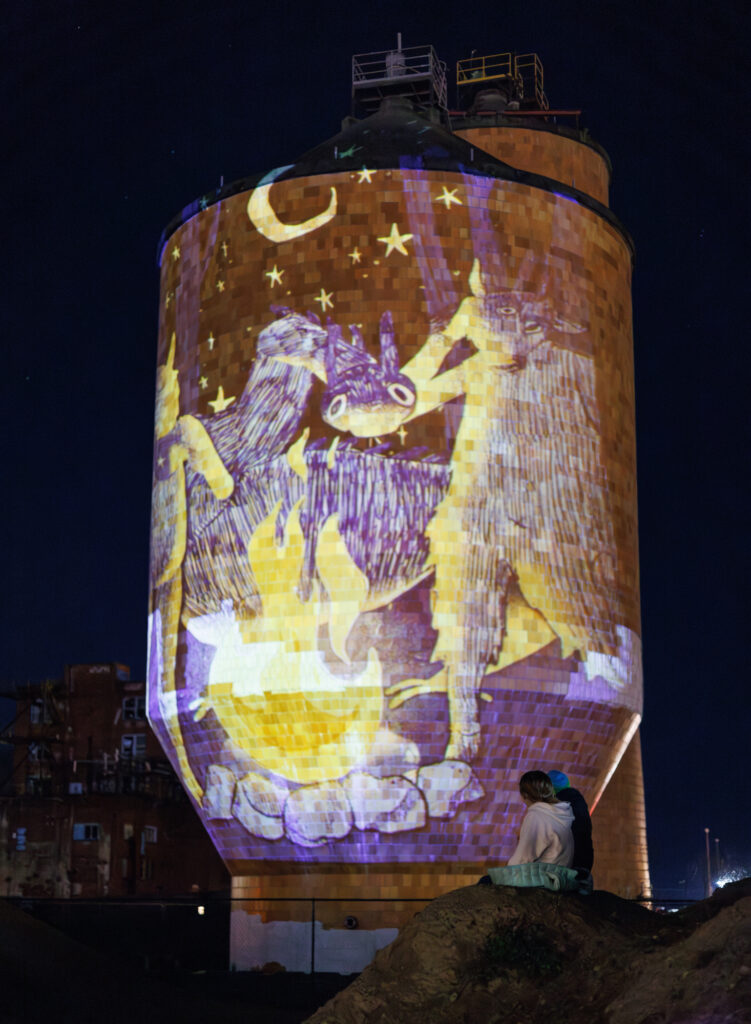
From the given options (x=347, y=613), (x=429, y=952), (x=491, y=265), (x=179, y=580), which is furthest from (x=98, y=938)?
(x=429, y=952)

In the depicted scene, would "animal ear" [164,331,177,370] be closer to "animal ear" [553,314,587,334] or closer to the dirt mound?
"animal ear" [553,314,587,334]

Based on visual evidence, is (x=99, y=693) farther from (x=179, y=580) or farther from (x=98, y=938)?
(x=179, y=580)

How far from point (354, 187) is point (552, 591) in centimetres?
844

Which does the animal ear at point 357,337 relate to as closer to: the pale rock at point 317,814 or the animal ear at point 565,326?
the animal ear at point 565,326

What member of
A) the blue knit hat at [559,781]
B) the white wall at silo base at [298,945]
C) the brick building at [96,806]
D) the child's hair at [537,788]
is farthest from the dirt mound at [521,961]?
the brick building at [96,806]

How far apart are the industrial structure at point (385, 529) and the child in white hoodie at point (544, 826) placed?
11766mm

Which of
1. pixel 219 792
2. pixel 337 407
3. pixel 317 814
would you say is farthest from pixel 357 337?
pixel 219 792

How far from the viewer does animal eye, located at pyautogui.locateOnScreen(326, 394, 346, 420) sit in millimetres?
25594

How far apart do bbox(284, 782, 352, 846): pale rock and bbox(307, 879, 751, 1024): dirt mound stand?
40.2 ft

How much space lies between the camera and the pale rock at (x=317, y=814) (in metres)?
24.6

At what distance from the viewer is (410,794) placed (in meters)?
24.4

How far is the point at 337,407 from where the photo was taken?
25.6 metres

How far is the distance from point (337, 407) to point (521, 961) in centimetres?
1506

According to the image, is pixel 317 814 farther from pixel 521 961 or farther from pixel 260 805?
pixel 521 961
